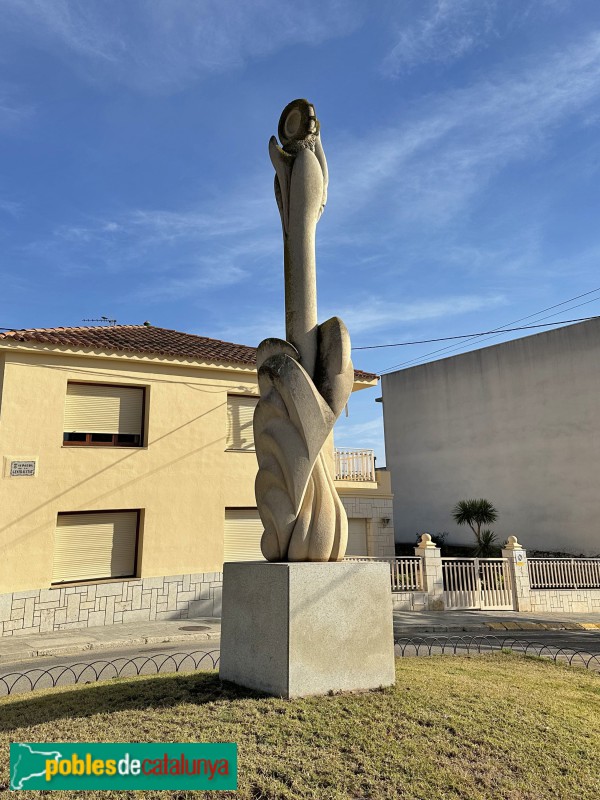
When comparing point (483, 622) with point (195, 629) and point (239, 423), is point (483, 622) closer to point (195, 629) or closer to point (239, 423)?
point (195, 629)

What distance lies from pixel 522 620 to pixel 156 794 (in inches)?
465

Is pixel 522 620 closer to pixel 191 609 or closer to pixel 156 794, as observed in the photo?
pixel 191 609

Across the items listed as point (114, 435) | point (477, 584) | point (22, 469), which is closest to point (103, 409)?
point (114, 435)

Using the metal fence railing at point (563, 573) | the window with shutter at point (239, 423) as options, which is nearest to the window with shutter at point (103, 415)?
the window with shutter at point (239, 423)

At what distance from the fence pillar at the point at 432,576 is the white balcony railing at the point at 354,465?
3850 millimetres

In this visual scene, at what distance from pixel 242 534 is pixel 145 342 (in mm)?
5264

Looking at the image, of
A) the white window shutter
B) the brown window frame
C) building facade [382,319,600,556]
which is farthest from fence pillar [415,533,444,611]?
building facade [382,319,600,556]

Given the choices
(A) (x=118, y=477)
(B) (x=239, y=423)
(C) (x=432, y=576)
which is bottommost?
(C) (x=432, y=576)

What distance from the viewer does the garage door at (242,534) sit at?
1392 cm

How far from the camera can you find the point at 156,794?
297 cm

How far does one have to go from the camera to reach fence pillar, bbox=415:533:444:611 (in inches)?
539

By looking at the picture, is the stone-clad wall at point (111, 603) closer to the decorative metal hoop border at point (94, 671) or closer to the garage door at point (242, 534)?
the garage door at point (242, 534)

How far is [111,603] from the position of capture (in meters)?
11.8

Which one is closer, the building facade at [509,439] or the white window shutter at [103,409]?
the white window shutter at [103,409]
